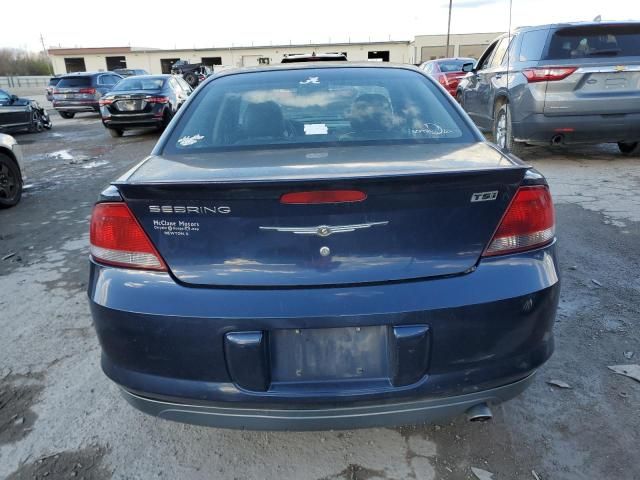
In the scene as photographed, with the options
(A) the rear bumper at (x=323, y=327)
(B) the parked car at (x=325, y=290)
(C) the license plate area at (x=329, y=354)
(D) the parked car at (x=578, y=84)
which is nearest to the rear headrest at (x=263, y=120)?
(B) the parked car at (x=325, y=290)

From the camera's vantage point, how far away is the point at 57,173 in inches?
347

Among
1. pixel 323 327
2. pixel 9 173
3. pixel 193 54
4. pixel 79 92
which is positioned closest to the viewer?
pixel 323 327

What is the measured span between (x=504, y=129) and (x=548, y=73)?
122 cm

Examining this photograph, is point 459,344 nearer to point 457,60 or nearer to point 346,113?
point 346,113

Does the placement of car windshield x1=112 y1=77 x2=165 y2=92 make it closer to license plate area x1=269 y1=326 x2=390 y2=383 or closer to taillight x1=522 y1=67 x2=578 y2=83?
taillight x1=522 y1=67 x2=578 y2=83

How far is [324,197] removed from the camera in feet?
5.63

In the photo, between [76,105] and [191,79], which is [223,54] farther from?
[76,105]

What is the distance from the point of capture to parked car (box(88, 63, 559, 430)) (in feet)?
5.64

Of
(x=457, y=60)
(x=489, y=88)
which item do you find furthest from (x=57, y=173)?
(x=457, y=60)

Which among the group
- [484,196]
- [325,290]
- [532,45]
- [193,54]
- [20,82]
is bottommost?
[20,82]

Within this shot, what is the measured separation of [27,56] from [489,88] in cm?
8089

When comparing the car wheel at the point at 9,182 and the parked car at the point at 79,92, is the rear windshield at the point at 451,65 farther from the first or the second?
the parked car at the point at 79,92

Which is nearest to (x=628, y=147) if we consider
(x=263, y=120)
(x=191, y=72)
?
(x=263, y=120)

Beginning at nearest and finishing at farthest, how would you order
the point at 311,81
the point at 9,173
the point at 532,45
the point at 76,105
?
the point at 311,81 → the point at 9,173 → the point at 532,45 → the point at 76,105
